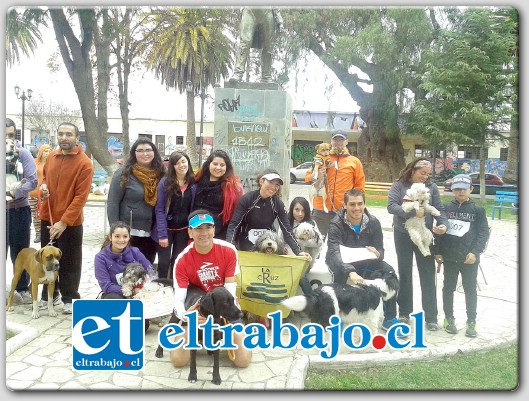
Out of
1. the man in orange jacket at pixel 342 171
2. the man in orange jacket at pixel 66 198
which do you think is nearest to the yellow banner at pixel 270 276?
the man in orange jacket at pixel 342 171

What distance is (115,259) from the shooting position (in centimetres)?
392

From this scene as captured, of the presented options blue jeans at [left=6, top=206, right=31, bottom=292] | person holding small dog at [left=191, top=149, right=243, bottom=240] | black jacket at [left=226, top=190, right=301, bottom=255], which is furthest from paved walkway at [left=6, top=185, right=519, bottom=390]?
person holding small dog at [left=191, top=149, right=243, bottom=240]

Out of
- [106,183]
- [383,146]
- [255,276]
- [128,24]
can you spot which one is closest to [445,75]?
[383,146]

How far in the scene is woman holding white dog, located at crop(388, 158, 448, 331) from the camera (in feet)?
13.1

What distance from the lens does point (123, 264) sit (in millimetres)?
3916

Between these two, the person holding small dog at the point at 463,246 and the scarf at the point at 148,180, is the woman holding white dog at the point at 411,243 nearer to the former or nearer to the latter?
the person holding small dog at the point at 463,246

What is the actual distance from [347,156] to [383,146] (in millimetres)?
321

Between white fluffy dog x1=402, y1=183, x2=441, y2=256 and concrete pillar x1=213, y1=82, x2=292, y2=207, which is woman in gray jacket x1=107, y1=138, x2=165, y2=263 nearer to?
concrete pillar x1=213, y1=82, x2=292, y2=207

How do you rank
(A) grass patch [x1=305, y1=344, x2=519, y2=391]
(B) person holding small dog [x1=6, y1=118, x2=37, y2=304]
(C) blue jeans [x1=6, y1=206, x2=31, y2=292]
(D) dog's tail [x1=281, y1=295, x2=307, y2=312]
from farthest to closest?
1. (C) blue jeans [x1=6, y1=206, x2=31, y2=292]
2. (B) person holding small dog [x1=6, y1=118, x2=37, y2=304]
3. (D) dog's tail [x1=281, y1=295, x2=307, y2=312]
4. (A) grass patch [x1=305, y1=344, x2=519, y2=391]

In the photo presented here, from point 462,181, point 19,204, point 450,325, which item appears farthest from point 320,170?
point 19,204

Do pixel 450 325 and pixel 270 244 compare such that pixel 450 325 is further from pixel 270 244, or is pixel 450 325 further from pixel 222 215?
pixel 222 215

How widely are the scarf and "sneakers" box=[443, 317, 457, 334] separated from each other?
2.80 metres

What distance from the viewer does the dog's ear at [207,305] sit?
11.1 feet

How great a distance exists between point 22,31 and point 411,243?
3547mm
